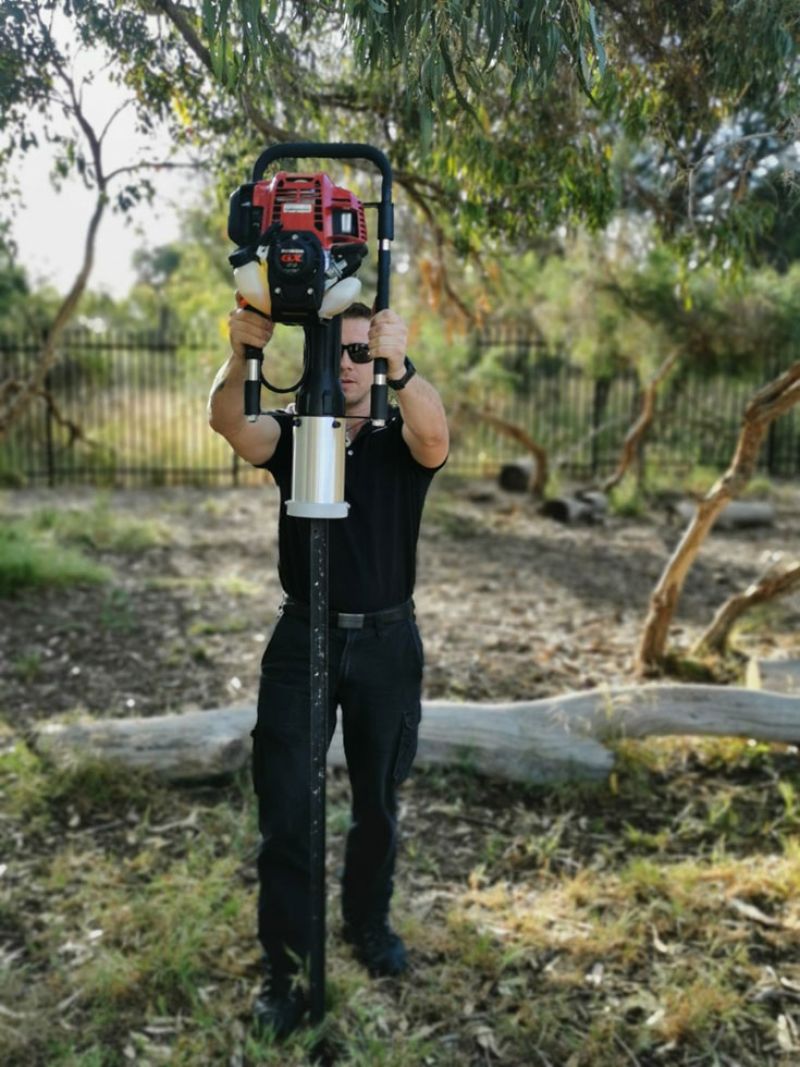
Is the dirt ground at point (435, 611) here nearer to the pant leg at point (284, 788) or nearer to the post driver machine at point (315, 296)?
the pant leg at point (284, 788)

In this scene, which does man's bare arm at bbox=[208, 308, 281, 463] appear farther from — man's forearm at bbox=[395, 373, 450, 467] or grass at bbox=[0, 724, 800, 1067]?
grass at bbox=[0, 724, 800, 1067]

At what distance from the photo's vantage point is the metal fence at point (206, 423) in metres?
12.9

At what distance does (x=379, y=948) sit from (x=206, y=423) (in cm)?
1058

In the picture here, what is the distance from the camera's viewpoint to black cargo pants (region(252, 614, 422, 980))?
2.66 metres

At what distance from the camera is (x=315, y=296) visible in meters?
2.04

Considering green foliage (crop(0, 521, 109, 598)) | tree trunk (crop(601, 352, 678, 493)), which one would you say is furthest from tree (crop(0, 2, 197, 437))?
tree trunk (crop(601, 352, 678, 493))

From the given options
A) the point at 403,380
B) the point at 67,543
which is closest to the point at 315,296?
the point at 403,380

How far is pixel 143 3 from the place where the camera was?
2633 millimetres

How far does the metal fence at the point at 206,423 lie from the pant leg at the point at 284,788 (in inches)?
367

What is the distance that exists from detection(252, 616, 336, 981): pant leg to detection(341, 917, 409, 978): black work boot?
0.33m

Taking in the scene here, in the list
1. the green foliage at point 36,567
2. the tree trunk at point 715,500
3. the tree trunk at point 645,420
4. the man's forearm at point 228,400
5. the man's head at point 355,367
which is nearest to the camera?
the man's forearm at point 228,400

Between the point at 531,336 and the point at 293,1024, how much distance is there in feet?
36.5

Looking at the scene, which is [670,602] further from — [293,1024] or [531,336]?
[531,336]

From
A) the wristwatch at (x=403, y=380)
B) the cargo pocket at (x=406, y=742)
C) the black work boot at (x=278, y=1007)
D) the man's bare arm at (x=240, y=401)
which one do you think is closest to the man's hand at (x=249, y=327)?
the man's bare arm at (x=240, y=401)
